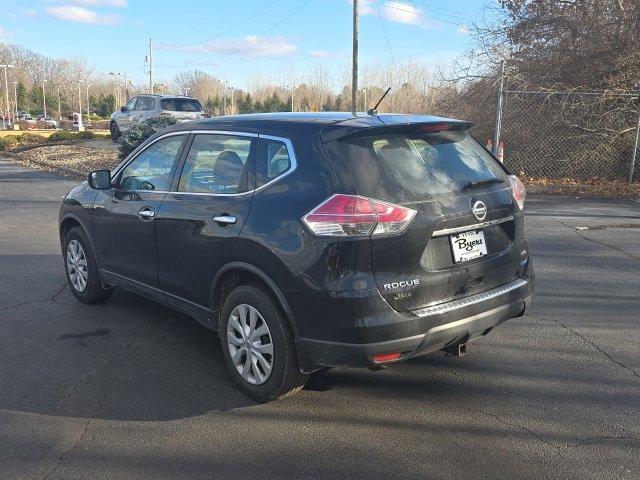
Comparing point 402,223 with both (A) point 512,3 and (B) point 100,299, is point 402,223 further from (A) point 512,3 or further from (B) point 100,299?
(A) point 512,3

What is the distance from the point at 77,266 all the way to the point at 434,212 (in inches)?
149

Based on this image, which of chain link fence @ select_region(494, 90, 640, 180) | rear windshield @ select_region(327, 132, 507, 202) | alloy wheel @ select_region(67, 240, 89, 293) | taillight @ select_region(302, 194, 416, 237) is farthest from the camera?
chain link fence @ select_region(494, 90, 640, 180)

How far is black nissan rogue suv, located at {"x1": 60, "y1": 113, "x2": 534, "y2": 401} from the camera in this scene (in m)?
3.28

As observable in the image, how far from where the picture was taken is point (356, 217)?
3.25 meters

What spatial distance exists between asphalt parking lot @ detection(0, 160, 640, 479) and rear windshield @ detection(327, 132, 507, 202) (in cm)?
134

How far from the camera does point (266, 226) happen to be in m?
3.54

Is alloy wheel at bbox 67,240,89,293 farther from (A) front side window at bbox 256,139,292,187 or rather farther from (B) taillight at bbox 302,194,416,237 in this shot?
(B) taillight at bbox 302,194,416,237

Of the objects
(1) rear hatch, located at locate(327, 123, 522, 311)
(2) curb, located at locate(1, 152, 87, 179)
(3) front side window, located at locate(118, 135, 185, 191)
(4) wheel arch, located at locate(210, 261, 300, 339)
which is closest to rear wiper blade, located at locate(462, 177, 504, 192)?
(1) rear hatch, located at locate(327, 123, 522, 311)

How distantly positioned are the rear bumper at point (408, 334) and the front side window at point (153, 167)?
191 centimetres

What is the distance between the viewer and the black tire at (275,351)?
3531 mm

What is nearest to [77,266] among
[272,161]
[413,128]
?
[272,161]

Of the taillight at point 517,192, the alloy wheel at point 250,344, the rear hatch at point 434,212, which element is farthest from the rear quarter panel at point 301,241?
the taillight at point 517,192

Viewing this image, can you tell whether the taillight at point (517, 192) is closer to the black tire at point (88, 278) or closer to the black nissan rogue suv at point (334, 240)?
the black nissan rogue suv at point (334, 240)

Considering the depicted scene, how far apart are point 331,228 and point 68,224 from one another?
365 centimetres
